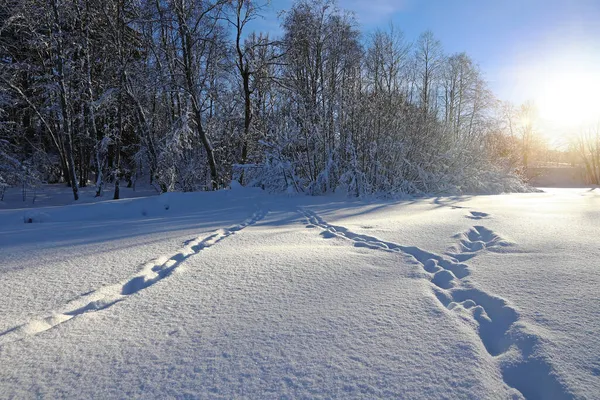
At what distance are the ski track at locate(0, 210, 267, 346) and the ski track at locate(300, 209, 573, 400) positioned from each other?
1656mm

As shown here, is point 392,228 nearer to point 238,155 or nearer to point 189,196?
point 189,196

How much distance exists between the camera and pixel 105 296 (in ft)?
5.74

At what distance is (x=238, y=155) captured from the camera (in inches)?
487

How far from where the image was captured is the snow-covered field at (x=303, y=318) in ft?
3.45

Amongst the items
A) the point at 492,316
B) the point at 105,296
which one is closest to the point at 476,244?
the point at 492,316

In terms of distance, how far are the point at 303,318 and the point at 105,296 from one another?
1163mm

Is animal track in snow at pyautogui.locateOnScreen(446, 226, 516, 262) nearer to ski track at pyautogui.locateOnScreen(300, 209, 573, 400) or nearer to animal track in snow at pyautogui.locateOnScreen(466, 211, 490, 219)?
ski track at pyautogui.locateOnScreen(300, 209, 573, 400)

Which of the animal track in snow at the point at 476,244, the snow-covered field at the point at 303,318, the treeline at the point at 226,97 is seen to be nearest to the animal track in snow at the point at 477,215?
the animal track in snow at the point at 476,244

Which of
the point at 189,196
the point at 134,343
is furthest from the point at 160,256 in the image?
the point at 189,196

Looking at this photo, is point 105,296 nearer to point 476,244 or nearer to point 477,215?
point 476,244

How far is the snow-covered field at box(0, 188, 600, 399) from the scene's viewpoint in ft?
3.45

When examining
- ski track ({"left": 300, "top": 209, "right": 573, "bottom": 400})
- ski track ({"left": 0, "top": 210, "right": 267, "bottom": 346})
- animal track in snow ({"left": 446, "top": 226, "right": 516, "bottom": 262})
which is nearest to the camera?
ski track ({"left": 300, "top": 209, "right": 573, "bottom": 400})

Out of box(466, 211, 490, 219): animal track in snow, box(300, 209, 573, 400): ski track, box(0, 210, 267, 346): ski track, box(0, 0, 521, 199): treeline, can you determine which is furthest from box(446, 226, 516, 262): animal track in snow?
box(0, 0, 521, 199): treeline

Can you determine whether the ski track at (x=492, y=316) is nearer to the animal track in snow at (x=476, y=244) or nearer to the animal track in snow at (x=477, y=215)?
the animal track in snow at (x=476, y=244)
